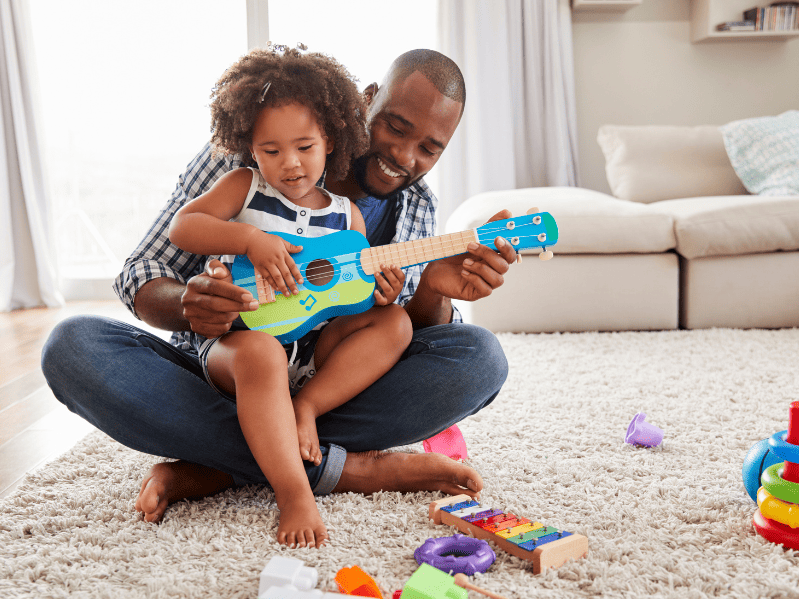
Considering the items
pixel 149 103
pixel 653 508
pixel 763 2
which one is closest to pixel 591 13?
pixel 763 2

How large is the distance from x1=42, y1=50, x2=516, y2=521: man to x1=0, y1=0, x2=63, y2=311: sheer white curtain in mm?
2453

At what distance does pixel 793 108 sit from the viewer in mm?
3439

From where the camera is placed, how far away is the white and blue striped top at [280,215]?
1078 mm

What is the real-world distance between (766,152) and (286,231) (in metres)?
2.39

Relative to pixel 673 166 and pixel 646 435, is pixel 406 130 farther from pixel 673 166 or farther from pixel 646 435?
pixel 673 166

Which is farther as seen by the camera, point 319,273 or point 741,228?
point 741,228

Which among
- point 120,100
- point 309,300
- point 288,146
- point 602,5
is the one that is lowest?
point 309,300

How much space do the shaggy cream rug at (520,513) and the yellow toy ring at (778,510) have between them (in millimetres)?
37

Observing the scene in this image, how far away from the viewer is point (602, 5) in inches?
131

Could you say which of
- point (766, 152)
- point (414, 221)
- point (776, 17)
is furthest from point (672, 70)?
point (414, 221)

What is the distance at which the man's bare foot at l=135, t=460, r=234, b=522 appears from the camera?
3.25ft

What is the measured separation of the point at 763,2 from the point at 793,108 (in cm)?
57

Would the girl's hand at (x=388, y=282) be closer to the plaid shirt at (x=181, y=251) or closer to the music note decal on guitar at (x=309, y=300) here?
the music note decal on guitar at (x=309, y=300)

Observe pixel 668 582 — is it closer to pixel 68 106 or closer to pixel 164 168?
pixel 164 168
